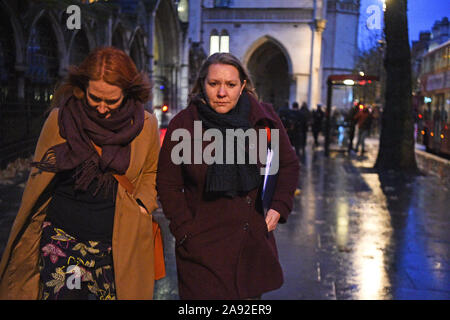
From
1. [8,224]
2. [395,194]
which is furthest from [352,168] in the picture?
[8,224]

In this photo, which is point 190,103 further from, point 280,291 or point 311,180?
point 311,180

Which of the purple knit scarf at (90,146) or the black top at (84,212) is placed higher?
the purple knit scarf at (90,146)

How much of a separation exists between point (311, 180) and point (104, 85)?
936cm

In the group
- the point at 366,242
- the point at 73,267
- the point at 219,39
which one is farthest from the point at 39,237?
the point at 219,39

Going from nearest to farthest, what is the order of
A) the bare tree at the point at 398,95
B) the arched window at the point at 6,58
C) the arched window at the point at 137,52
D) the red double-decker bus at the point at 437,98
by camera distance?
the arched window at the point at 6,58, the bare tree at the point at 398,95, the red double-decker bus at the point at 437,98, the arched window at the point at 137,52

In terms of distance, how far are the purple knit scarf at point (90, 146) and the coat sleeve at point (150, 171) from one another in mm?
140

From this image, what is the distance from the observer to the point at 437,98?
18078 mm

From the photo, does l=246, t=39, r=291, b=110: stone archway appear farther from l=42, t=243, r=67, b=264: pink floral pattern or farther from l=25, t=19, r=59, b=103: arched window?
l=42, t=243, r=67, b=264: pink floral pattern

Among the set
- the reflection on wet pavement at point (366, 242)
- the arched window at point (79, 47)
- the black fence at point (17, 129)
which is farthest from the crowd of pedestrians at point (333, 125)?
the arched window at point (79, 47)

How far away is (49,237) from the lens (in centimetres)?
279

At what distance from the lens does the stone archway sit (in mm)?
52594

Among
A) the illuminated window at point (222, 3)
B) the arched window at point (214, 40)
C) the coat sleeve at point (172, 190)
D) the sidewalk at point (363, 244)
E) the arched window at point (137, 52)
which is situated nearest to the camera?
the coat sleeve at point (172, 190)

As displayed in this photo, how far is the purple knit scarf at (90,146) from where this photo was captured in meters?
2.70

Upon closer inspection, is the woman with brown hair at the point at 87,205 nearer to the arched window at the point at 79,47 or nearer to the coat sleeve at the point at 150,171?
the coat sleeve at the point at 150,171
